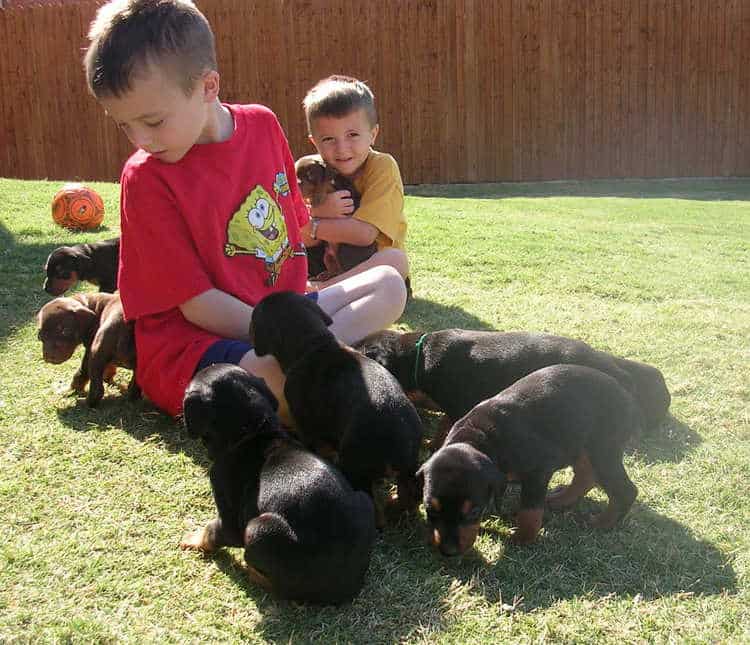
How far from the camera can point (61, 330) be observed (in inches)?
191

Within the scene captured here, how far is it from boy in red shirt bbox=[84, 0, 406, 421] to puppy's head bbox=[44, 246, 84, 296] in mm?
2182

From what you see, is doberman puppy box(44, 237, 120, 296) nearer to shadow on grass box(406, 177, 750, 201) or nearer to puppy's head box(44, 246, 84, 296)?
puppy's head box(44, 246, 84, 296)

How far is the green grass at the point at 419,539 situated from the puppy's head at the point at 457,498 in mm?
124

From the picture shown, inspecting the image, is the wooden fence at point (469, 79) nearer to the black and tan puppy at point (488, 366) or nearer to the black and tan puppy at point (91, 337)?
the black and tan puppy at point (91, 337)

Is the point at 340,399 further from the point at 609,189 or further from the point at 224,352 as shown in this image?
the point at 609,189

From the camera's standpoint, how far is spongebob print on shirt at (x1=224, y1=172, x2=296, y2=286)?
436cm

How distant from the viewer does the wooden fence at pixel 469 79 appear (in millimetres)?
16656

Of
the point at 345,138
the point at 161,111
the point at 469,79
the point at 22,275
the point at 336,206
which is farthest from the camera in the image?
the point at 469,79

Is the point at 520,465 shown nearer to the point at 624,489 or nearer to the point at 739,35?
the point at 624,489

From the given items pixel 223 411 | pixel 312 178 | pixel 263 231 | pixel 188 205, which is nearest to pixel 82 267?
pixel 312 178

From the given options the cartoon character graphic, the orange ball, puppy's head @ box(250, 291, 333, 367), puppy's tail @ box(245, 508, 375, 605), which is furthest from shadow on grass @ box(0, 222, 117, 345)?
puppy's tail @ box(245, 508, 375, 605)

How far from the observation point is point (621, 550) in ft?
10.3

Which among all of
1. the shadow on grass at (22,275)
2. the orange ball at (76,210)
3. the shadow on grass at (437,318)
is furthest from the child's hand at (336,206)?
the orange ball at (76,210)

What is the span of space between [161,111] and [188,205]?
1.83ft
